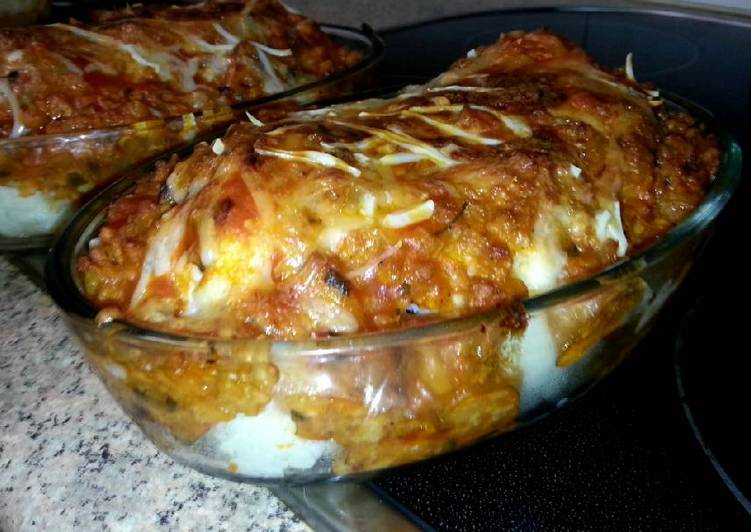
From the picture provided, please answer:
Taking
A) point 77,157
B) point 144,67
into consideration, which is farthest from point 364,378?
point 144,67

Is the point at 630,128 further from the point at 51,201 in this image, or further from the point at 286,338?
the point at 51,201

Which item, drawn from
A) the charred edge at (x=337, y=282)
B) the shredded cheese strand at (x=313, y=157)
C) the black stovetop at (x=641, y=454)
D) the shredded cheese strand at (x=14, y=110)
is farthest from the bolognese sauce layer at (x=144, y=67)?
the black stovetop at (x=641, y=454)

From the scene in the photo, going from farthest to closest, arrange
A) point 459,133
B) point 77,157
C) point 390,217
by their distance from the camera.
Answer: point 77,157, point 459,133, point 390,217

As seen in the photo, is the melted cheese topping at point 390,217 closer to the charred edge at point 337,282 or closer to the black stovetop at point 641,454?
the charred edge at point 337,282

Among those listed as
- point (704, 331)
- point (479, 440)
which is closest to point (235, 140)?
point (479, 440)

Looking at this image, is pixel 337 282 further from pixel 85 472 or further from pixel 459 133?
pixel 85 472
